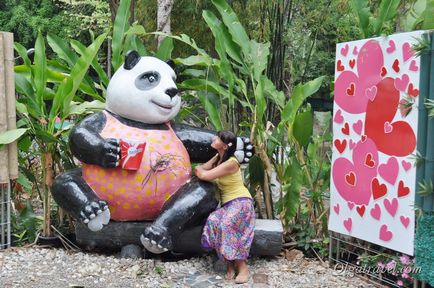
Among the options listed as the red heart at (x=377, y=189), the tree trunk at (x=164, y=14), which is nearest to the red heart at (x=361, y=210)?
the red heart at (x=377, y=189)

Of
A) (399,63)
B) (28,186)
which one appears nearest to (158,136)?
(28,186)

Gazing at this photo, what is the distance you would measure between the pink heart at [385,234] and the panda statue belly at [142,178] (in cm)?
128

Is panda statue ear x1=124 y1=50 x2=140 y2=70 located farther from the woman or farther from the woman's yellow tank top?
the woman's yellow tank top

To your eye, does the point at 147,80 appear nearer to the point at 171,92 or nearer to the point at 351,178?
the point at 171,92

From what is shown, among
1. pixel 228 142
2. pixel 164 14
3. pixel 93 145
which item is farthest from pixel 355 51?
pixel 164 14

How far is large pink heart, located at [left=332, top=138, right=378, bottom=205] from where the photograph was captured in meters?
3.20

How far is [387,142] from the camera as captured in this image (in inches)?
121

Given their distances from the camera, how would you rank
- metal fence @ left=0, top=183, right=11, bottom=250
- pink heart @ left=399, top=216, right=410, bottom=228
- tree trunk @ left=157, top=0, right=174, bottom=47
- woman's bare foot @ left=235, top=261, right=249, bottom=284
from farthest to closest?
1. tree trunk @ left=157, top=0, right=174, bottom=47
2. metal fence @ left=0, top=183, right=11, bottom=250
3. woman's bare foot @ left=235, top=261, right=249, bottom=284
4. pink heart @ left=399, top=216, right=410, bottom=228

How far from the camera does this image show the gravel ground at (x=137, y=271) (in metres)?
3.21

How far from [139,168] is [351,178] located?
137 cm

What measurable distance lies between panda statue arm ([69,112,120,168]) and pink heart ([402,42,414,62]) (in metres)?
1.82

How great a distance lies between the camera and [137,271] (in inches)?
130

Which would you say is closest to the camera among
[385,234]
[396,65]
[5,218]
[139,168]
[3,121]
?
[396,65]

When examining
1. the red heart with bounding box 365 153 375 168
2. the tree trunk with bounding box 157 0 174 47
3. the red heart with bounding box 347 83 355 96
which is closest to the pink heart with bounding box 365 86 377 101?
the red heart with bounding box 347 83 355 96
